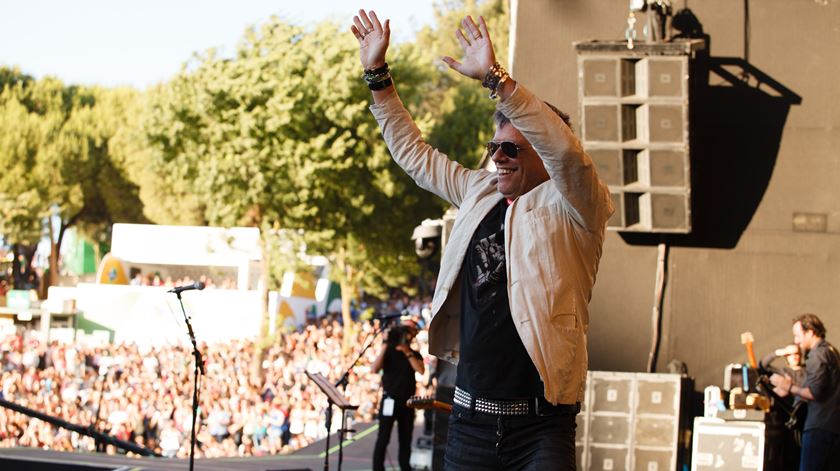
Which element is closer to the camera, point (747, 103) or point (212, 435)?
point (747, 103)

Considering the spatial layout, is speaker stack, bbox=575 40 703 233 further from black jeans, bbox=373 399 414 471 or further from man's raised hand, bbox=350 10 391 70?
man's raised hand, bbox=350 10 391 70

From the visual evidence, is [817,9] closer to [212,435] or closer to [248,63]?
[212,435]

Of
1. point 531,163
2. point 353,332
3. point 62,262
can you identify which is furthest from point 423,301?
point 531,163

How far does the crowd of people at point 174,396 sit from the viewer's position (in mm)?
18062

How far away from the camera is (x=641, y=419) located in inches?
344

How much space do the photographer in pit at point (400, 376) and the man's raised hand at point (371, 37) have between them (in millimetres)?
7383

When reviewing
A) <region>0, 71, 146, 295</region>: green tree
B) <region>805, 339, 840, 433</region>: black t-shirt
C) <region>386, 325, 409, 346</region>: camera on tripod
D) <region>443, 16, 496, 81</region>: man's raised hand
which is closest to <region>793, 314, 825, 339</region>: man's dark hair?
<region>805, 339, 840, 433</region>: black t-shirt

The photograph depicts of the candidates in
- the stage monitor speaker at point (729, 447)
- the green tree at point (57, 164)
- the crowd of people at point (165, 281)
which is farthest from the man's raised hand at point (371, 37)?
the green tree at point (57, 164)

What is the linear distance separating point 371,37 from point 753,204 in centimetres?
648

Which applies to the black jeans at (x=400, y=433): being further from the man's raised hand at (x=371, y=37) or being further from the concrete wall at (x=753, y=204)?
the man's raised hand at (x=371, y=37)

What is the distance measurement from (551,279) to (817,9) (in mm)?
7122

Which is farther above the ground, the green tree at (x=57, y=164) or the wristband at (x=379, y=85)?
the green tree at (x=57, y=164)

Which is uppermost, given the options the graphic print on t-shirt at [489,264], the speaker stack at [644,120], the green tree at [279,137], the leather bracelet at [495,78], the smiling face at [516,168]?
the green tree at [279,137]

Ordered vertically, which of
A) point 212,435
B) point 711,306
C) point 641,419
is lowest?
point 212,435
